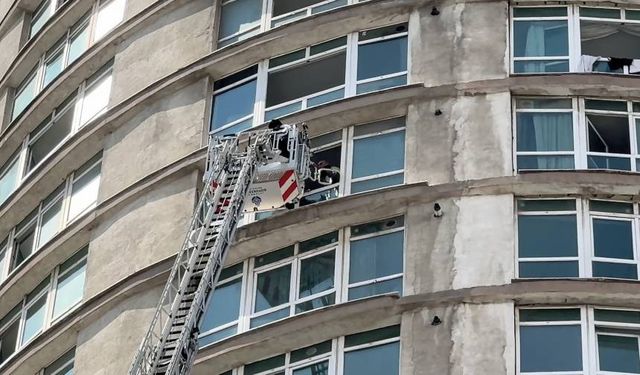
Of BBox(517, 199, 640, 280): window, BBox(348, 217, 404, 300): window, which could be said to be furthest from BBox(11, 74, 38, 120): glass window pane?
BBox(517, 199, 640, 280): window

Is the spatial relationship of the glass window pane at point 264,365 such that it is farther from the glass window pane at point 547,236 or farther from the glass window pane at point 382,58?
the glass window pane at point 382,58

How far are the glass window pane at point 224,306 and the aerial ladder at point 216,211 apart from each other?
100cm

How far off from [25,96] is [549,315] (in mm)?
17336

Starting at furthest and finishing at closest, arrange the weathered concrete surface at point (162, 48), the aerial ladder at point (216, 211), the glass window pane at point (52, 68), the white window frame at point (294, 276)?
the glass window pane at point (52, 68), the weathered concrete surface at point (162, 48), the white window frame at point (294, 276), the aerial ladder at point (216, 211)

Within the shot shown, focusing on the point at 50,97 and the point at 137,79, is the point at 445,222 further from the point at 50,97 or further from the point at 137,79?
the point at 50,97

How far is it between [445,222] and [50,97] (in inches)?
493

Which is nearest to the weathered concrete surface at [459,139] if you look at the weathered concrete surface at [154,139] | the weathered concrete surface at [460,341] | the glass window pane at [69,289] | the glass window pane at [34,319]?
the weathered concrete surface at [460,341]

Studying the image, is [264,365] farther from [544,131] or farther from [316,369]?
[544,131]

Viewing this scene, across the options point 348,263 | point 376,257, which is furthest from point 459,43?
point 348,263

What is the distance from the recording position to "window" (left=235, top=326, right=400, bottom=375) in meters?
34.8

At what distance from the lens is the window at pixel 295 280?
3616 centimetres

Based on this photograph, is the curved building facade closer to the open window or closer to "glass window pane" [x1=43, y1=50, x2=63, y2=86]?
the open window

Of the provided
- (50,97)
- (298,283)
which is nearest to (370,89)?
(298,283)

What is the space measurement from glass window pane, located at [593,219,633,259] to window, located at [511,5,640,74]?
3.57m
